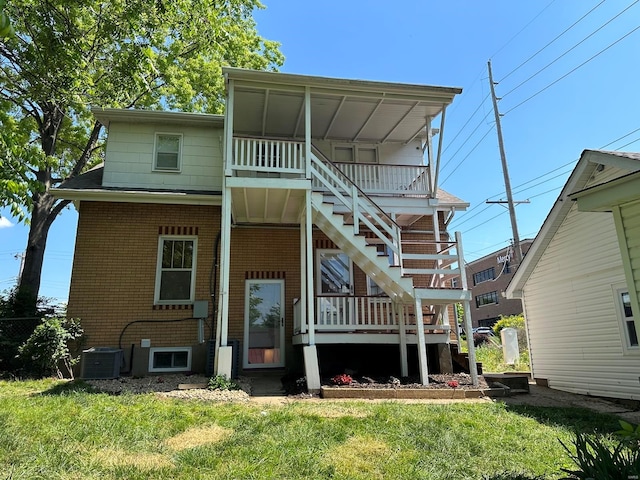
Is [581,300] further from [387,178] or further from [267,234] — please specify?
[267,234]

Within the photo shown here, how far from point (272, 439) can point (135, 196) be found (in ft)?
25.2

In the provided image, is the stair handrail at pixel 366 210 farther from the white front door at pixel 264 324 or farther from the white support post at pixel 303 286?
the white front door at pixel 264 324

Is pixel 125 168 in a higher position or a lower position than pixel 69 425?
higher

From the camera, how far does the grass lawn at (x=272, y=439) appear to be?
384 centimetres

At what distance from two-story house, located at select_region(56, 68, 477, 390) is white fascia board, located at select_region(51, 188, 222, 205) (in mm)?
44

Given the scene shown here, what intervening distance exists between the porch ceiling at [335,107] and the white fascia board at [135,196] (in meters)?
2.52

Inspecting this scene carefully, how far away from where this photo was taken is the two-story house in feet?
30.4

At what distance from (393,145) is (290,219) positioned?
13.3ft

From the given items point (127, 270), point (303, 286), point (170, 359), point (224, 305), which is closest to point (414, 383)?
point (303, 286)

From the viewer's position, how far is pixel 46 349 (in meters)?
8.86

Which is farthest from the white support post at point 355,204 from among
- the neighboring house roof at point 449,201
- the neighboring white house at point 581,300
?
the neighboring white house at point 581,300

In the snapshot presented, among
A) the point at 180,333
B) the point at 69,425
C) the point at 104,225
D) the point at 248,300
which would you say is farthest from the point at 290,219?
the point at 69,425

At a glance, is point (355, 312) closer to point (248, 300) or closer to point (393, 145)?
point (248, 300)

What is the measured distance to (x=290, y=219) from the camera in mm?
11297
